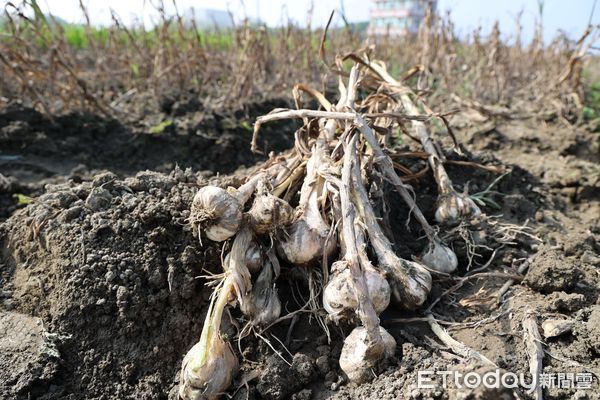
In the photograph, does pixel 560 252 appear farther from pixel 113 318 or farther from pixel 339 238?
pixel 113 318

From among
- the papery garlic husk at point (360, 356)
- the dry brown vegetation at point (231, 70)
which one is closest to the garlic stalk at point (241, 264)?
the papery garlic husk at point (360, 356)

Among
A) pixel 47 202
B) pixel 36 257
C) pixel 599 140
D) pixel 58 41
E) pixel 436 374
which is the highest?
pixel 58 41

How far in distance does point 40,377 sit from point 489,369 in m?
1.40

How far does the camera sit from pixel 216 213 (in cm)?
160

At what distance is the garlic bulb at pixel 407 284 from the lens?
164cm

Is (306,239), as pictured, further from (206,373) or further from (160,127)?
(160,127)

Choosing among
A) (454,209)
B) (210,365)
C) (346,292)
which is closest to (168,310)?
(210,365)

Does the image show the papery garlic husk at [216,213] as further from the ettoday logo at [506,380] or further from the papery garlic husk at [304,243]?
the ettoday logo at [506,380]

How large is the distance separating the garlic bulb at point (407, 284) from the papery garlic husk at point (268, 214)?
0.39m

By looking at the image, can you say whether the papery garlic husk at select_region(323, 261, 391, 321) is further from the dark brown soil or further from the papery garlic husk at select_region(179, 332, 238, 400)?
Answer: the papery garlic husk at select_region(179, 332, 238, 400)

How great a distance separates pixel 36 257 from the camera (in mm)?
1949

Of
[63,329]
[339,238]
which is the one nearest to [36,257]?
[63,329]

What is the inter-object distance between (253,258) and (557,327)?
1021 mm

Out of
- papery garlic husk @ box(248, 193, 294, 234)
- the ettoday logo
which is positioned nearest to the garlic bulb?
the ettoday logo
